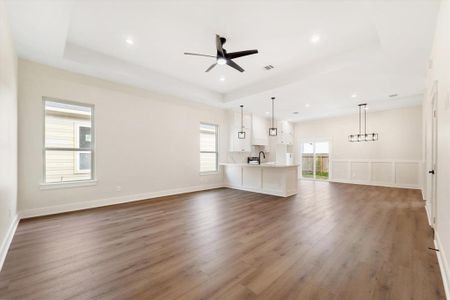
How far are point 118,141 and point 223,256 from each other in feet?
13.1

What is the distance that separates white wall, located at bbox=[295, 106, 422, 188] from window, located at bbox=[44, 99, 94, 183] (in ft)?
30.0

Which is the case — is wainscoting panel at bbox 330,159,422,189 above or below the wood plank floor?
above

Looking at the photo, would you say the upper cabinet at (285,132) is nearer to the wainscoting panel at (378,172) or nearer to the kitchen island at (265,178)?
the wainscoting panel at (378,172)

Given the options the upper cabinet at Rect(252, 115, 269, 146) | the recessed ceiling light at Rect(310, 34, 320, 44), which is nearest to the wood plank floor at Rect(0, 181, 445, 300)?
the recessed ceiling light at Rect(310, 34, 320, 44)

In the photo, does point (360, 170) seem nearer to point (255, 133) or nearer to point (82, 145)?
point (255, 133)

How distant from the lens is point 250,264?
7.18ft

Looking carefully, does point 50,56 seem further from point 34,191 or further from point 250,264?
point 250,264

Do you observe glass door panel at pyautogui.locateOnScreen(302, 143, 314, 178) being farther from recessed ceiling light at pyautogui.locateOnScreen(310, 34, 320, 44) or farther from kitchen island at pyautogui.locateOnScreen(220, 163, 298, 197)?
recessed ceiling light at pyautogui.locateOnScreen(310, 34, 320, 44)

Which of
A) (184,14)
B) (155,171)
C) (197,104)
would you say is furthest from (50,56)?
(197,104)

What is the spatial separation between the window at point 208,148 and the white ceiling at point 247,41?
6.25 ft

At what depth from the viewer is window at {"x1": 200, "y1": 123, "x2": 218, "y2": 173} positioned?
23.0 feet

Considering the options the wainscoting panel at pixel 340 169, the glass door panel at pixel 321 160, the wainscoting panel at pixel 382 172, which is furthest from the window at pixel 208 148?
the wainscoting panel at pixel 382 172

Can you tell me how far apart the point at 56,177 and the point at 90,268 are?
10.1 ft

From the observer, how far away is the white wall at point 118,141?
3.82m
